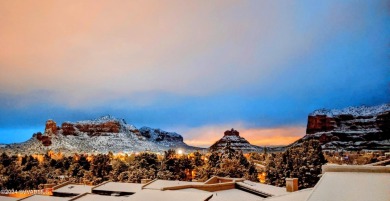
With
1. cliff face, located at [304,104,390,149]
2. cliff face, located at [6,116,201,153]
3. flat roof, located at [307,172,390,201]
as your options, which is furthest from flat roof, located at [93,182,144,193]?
cliff face, located at [6,116,201,153]

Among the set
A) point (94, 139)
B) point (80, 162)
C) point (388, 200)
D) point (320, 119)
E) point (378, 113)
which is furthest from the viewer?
point (94, 139)

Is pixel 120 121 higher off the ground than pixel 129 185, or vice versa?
pixel 120 121

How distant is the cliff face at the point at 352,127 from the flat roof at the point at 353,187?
96890 mm

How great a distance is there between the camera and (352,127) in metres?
124

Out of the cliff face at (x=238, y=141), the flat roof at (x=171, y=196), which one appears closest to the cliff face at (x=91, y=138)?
the cliff face at (x=238, y=141)

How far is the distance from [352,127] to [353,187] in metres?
129

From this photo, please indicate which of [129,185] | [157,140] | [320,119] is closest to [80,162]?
[129,185]

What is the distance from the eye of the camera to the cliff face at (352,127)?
345ft

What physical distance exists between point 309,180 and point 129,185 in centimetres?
1478

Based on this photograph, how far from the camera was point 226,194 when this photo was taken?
18.6 metres

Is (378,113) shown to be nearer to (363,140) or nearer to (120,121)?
(363,140)

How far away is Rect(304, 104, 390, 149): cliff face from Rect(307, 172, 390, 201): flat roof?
96890 mm

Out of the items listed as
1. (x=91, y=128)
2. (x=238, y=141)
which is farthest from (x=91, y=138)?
(x=238, y=141)

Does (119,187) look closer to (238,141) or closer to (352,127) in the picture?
(352,127)
